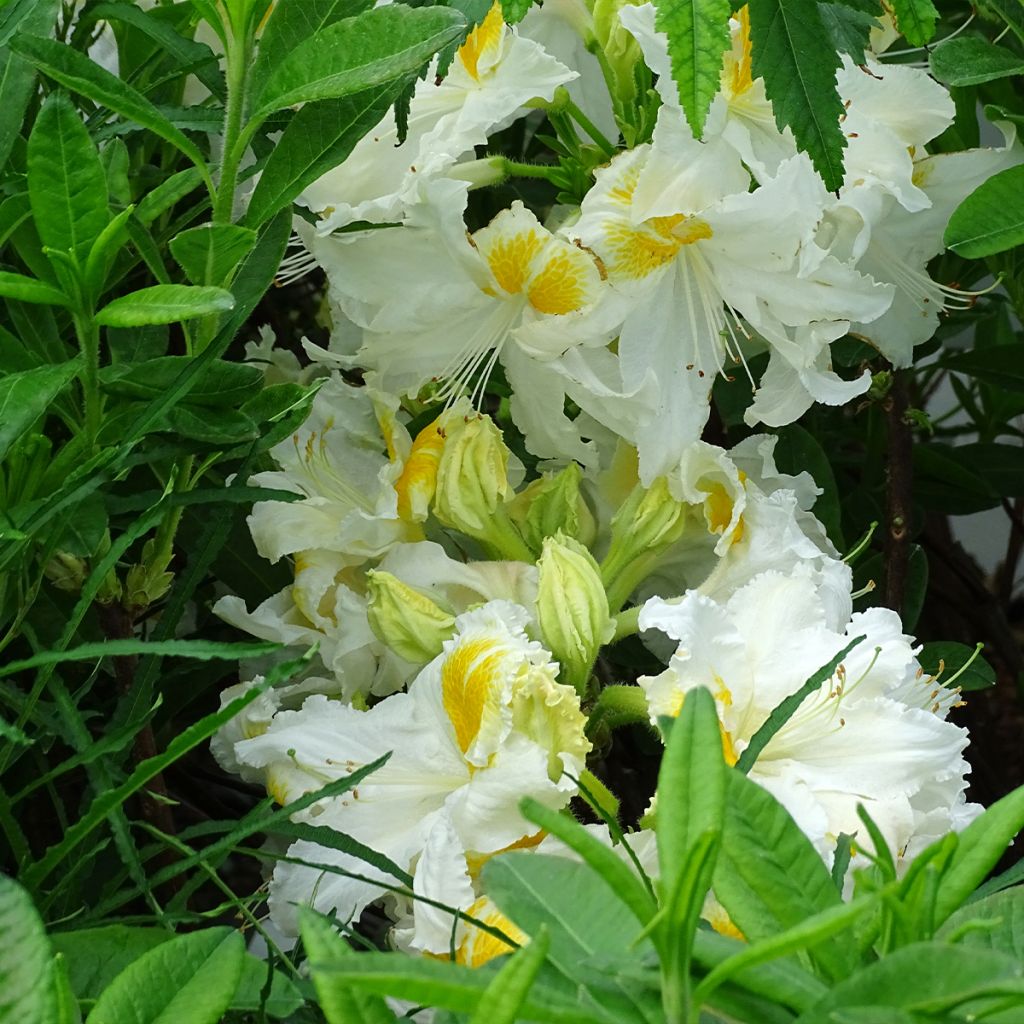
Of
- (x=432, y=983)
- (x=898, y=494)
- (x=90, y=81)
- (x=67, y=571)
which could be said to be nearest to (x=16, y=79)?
(x=90, y=81)

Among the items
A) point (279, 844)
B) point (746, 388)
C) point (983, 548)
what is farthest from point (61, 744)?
point (983, 548)

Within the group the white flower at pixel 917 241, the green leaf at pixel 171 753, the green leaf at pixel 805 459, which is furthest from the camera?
the green leaf at pixel 805 459

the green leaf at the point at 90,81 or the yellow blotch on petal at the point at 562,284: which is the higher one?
the green leaf at the point at 90,81

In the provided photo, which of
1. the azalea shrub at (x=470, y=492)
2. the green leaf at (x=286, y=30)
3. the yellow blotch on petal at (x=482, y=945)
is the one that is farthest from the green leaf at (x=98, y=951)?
the green leaf at (x=286, y=30)

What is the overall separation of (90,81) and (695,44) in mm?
Answer: 236

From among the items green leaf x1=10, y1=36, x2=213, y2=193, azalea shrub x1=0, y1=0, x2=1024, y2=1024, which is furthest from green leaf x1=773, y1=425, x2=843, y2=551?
green leaf x1=10, y1=36, x2=213, y2=193

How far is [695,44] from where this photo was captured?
57cm

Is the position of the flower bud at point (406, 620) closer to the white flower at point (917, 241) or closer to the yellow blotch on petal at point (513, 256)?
the yellow blotch on petal at point (513, 256)

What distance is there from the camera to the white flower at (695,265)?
69cm

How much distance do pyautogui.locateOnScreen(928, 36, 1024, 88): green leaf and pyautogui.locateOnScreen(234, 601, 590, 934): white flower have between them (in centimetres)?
35

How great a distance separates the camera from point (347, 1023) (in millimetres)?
352

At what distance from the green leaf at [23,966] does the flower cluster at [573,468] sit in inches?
9.4

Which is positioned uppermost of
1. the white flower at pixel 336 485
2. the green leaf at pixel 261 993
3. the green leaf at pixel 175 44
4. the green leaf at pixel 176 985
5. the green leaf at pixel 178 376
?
the green leaf at pixel 175 44

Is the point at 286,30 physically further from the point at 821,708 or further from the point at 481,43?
the point at 821,708
